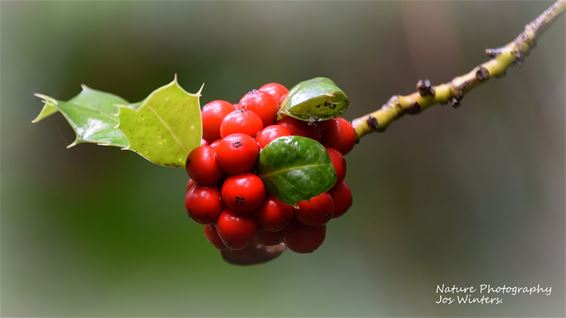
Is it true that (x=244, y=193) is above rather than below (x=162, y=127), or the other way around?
below

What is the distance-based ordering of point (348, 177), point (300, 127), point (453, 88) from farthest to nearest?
point (348, 177)
point (453, 88)
point (300, 127)

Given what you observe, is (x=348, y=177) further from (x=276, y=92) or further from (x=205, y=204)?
(x=205, y=204)

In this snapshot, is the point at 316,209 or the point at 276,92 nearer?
the point at 316,209

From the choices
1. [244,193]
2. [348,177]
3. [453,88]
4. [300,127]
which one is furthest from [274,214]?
[348,177]

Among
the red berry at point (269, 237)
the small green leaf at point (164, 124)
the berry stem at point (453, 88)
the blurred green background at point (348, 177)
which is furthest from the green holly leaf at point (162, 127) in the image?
the blurred green background at point (348, 177)

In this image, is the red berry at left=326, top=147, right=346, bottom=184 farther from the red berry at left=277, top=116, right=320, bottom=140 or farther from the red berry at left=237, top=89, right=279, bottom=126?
the red berry at left=237, top=89, right=279, bottom=126
